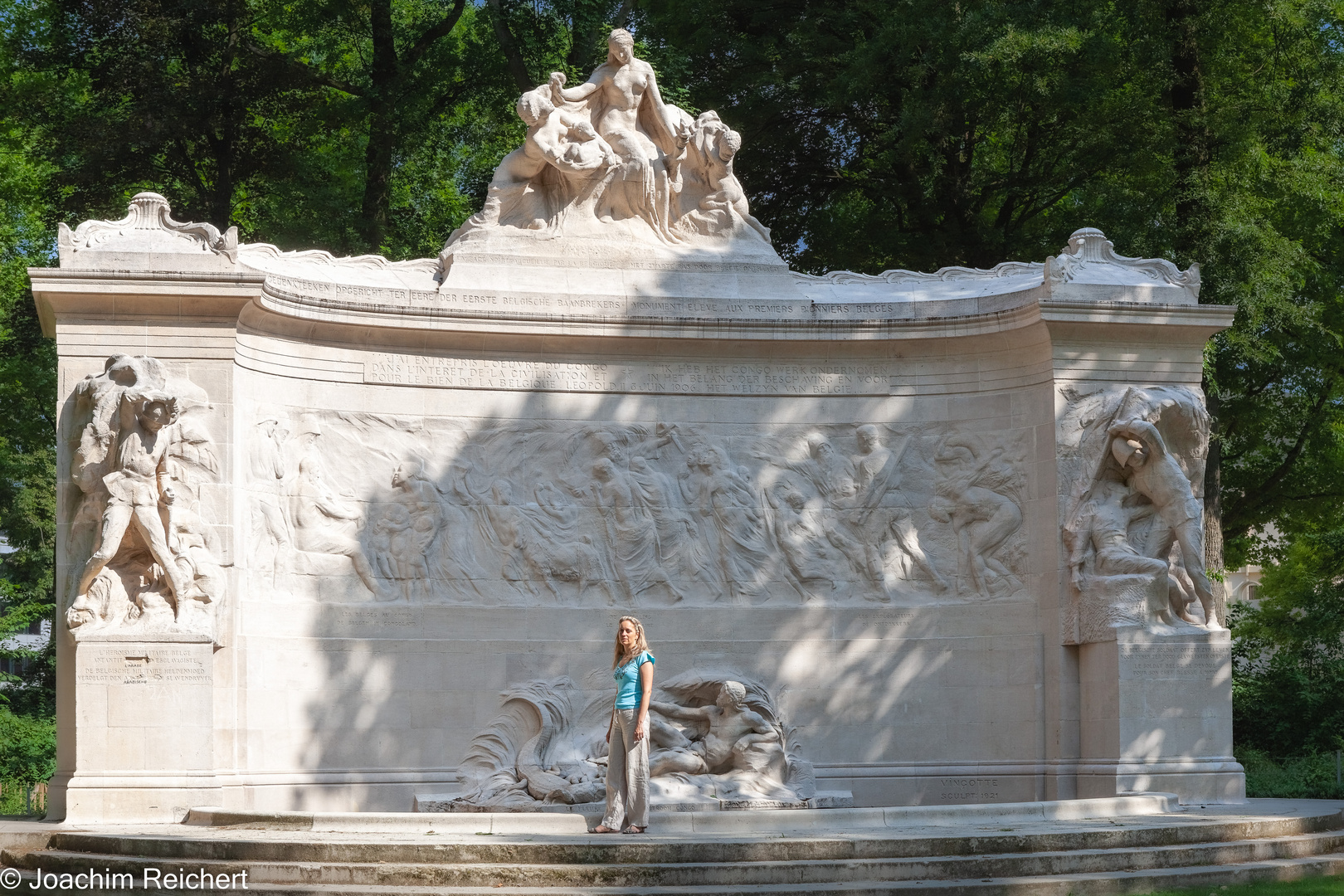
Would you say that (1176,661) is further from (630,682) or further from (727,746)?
(630,682)

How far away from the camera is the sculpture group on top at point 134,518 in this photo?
15.6m

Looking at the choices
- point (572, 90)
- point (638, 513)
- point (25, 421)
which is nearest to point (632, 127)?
point (572, 90)

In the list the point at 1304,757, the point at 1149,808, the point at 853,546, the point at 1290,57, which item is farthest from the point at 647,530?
the point at 1290,57

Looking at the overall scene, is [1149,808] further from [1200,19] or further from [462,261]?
[1200,19]

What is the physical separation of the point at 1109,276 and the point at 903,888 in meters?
8.93

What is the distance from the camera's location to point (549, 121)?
18625mm

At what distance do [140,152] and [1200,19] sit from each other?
1692 cm

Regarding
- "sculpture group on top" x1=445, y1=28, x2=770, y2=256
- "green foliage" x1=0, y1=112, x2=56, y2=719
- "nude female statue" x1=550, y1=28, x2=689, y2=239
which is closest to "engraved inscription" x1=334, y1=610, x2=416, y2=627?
"sculpture group on top" x1=445, y1=28, x2=770, y2=256

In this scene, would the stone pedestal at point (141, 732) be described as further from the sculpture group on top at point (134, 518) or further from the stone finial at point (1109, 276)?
the stone finial at point (1109, 276)

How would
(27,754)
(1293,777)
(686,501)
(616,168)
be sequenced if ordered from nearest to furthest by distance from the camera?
(686,501) → (616,168) → (1293,777) → (27,754)

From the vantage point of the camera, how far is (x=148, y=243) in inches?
655

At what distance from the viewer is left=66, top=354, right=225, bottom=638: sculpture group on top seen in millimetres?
15648

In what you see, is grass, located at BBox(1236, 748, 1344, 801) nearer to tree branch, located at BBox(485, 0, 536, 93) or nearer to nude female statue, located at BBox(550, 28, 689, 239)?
nude female statue, located at BBox(550, 28, 689, 239)

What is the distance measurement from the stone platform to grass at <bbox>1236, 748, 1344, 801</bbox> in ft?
19.5
